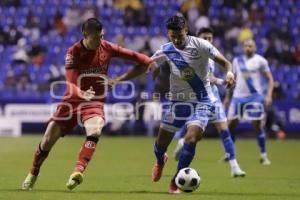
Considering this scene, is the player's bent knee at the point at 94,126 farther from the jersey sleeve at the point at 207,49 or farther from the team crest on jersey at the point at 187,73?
the jersey sleeve at the point at 207,49

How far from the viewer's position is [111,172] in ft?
42.8

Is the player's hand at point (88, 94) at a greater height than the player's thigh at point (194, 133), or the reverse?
the player's hand at point (88, 94)

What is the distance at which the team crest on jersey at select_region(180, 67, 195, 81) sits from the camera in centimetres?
1015

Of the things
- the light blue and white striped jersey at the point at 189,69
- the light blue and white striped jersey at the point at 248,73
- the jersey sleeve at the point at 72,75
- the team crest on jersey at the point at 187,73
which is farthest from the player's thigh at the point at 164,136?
the light blue and white striped jersey at the point at 248,73

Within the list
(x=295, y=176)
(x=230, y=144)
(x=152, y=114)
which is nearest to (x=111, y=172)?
(x=230, y=144)

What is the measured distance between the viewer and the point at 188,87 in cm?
1019

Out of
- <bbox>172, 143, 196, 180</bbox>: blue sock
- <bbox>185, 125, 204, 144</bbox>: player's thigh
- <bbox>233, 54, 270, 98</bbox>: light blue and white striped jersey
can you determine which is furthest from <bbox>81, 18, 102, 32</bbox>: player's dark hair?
<bbox>233, 54, 270, 98</bbox>: light blue and white striped jersey

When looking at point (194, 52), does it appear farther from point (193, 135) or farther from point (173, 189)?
point (173, 189)

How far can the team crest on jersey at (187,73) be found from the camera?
10148 mm

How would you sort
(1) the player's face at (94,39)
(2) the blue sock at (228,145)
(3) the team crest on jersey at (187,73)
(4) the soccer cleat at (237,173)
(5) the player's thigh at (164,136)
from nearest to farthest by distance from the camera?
1. (1) the player's face at (94,39)
2. (3) the team crest on jersey at (187,73)
3. (5) the player's thigh at (164,136)
4. (4) the soccer cleat at (237,173)
5. (2) the blue sock at (228,145)

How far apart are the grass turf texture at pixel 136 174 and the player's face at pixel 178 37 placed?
194cm

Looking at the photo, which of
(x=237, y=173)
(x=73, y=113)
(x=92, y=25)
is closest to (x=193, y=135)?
(x=73, y=113)

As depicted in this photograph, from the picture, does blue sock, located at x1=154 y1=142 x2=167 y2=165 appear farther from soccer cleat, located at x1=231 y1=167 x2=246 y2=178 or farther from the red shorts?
soccer cleat, located at x1=231 y1=167 x2=246 y2=178

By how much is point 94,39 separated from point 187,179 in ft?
6.84
